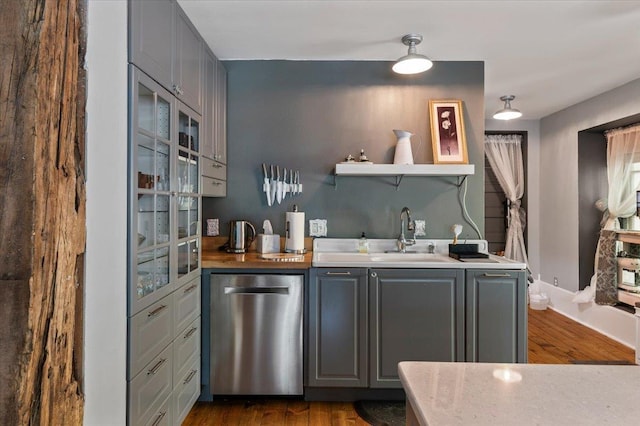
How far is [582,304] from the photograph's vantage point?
404 cm

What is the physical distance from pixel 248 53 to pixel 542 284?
4350 mm

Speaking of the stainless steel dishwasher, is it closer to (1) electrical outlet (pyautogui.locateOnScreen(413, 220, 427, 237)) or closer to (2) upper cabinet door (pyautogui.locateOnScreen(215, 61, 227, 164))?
(2) upper cabinet door (pyautogui.locateOnScreen(215, 61, 227, 164))

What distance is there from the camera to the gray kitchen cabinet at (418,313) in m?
2.35

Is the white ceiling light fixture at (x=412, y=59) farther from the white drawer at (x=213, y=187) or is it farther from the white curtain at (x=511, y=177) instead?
the white curtain at (x=511, y=177)

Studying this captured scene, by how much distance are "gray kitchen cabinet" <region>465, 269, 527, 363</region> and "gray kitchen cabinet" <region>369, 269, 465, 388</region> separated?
0.07 meters

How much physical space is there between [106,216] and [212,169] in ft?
4.21

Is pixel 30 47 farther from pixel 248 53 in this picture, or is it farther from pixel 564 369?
pixel 248 53

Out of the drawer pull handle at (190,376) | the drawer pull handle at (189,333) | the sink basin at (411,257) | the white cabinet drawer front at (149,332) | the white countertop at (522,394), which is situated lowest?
the drawer pull handle at (190,376)

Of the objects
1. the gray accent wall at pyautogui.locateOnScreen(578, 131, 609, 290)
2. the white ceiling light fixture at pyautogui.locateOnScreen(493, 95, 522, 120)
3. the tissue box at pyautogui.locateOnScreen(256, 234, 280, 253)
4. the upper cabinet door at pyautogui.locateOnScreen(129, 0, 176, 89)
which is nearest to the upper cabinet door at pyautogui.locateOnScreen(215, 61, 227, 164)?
the tissue box at pyautogui.locateOnScreen(256, 234, 280, 253)

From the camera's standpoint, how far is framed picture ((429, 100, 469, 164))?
9.34 feet

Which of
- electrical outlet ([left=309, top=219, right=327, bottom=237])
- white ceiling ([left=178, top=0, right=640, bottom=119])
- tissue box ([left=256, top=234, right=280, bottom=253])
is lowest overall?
tissue box ([left=256, top=234, right=280, bottom=253])

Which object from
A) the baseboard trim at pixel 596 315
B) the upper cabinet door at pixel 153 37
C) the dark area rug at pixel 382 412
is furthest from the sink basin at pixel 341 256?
the baseboard trim at pixel 596 315

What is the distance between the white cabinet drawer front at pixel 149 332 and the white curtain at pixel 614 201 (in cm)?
404

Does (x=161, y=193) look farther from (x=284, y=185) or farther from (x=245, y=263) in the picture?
(x=284, y=185)
